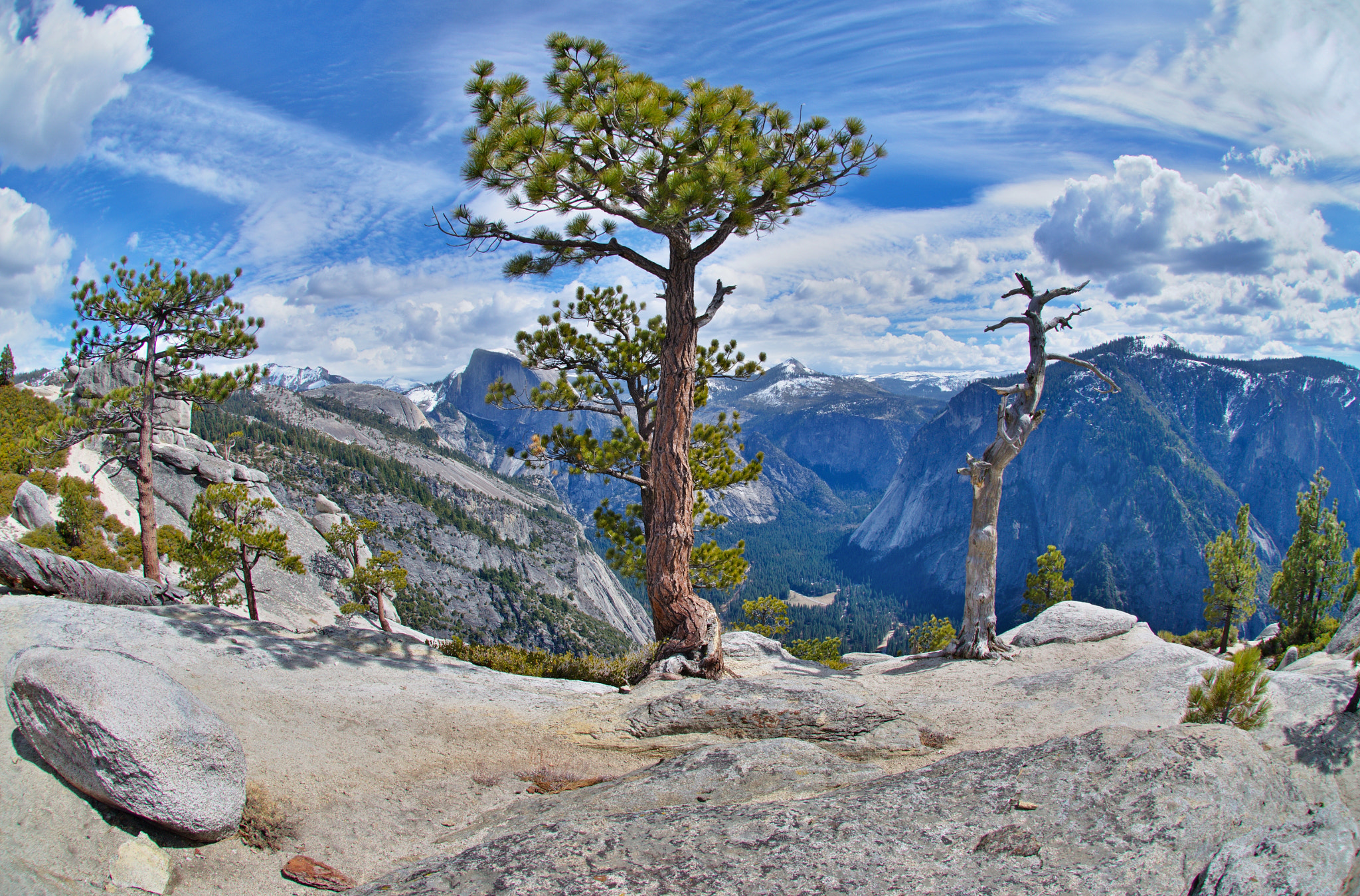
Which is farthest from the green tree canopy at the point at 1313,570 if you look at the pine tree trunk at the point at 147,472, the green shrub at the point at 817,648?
the pine tree trunk at the point at 147,472

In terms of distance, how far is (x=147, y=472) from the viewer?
69.7 ft

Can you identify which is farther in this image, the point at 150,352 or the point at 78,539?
the point at 78,539

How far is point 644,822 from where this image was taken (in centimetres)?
570

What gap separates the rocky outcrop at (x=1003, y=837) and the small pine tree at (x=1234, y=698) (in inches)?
43.0

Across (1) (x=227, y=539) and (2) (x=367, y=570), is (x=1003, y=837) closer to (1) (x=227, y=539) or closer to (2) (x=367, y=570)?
(1) (x=227, y=539)

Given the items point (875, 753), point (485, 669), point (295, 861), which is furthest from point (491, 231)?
point (875, 753)

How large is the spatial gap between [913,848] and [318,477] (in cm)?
15053

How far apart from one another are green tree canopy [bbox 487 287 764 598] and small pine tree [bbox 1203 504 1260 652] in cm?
3020

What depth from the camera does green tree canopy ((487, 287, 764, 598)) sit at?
16.4m

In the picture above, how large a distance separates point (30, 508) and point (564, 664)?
41.6m

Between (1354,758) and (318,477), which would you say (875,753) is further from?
(318,477)

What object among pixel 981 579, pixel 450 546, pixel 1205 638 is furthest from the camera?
pixel 450 546

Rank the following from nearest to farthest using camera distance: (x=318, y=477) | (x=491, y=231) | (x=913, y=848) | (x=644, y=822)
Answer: (x=913, y=848)
(x=644, y=822)
(x=491, y=231)
(x=318, y=477)

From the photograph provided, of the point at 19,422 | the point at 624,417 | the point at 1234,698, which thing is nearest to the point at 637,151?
the point at 624,417
